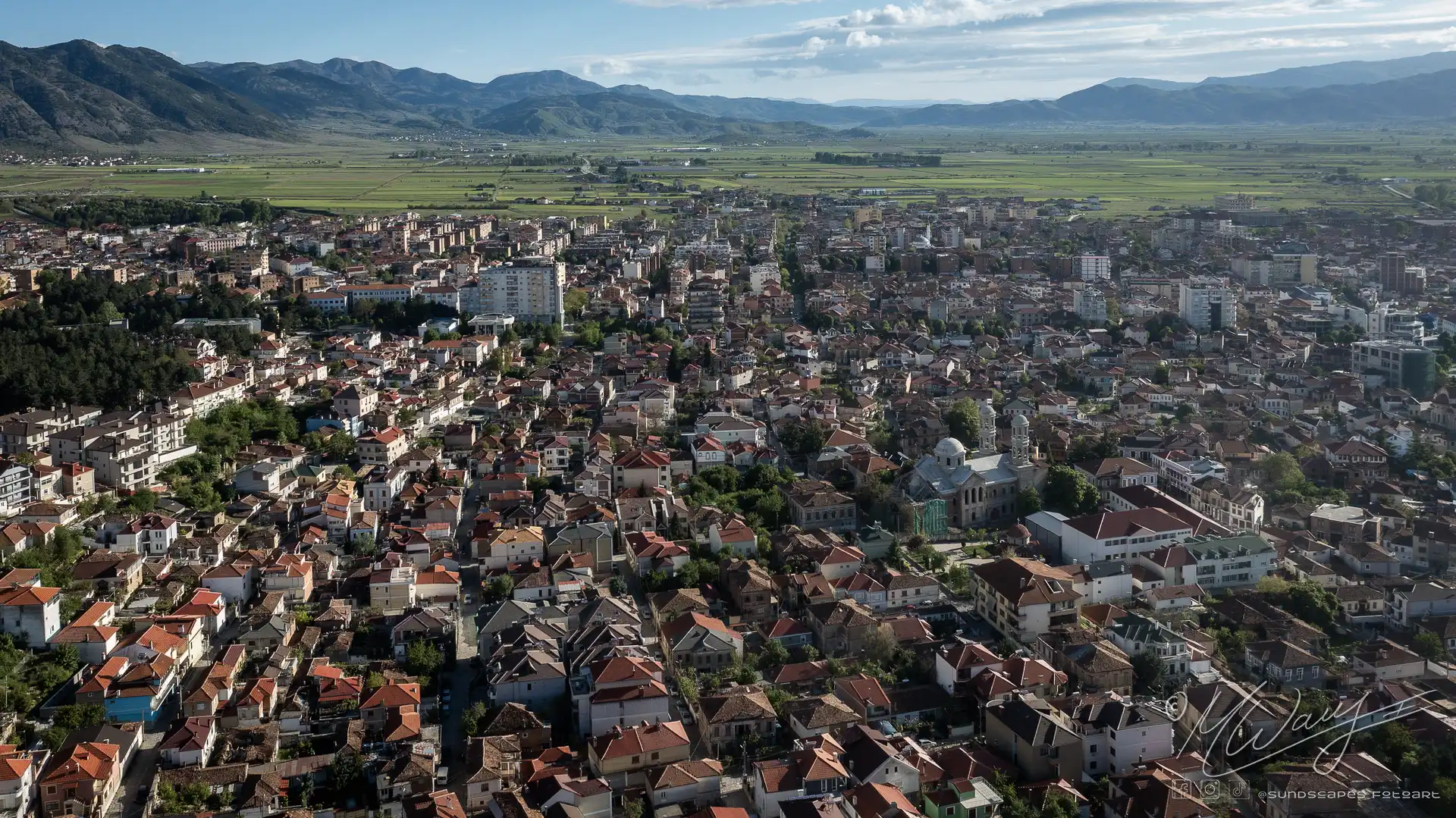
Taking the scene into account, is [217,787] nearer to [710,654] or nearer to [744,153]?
[710,654]

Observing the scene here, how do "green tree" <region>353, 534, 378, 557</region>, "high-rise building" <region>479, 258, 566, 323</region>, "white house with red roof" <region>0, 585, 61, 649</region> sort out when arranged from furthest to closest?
"high-rise building" <region>479, 258, 566, 323</region>
"green tree" <region>353, 534, 378, 557</region>
"white house with red roof" <region>0, 585, 61, 649</region>

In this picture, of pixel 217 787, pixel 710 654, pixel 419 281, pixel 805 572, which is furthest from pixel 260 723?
pixel 419 281

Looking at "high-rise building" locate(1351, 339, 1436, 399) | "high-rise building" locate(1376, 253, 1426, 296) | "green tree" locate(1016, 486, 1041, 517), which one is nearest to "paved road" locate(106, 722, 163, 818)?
"green tree" locate(1016, 486, 1041, 517)

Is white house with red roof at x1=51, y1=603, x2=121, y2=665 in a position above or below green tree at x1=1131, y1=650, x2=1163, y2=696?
above

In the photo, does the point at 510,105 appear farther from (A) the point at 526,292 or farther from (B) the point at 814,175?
(A) the point at 526,292

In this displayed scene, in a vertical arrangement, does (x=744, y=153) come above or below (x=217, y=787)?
above

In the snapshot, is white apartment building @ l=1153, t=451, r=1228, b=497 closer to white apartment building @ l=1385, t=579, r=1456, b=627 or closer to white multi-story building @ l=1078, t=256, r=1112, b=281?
white apartment building @ l=1385, t=579, r=1456, b=627
